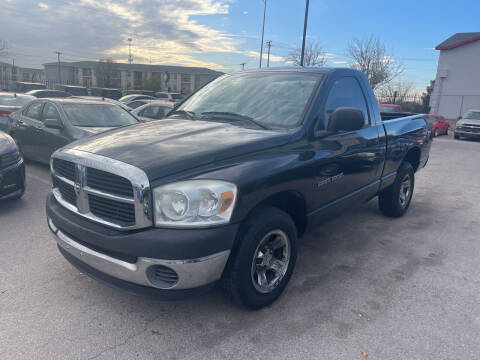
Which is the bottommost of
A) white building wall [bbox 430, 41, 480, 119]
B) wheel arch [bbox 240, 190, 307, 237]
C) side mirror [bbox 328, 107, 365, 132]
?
wheel arch [bbox 240, 190, 307, 237]

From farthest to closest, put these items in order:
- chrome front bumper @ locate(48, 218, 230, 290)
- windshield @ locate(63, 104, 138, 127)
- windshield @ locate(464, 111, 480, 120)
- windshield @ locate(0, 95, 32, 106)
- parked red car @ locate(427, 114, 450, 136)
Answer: parked red car @ locate(427, 114, 450, 136)
windshield @ locate(464, 111, 480, 120)
windshield @ locate(0, 95, 32, 106)
windshield @ locate(63, 104, 138, 127)
chrome front bumper @ locate(48, 218, 230, 290)

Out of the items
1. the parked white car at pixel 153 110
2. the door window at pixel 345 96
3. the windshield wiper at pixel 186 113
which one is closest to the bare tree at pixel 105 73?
the parked white car at pixel 153 110

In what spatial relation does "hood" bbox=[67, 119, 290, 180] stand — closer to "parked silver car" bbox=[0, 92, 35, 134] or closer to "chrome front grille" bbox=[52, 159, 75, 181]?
"chrome front grille" bbox=[52, 159, 75, 181]

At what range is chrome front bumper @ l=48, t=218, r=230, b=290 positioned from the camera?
2.27 m

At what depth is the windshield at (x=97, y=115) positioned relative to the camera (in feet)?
23.4

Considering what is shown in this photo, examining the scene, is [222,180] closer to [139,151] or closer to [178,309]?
[139,151]

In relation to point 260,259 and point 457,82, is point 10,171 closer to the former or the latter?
point 260,259

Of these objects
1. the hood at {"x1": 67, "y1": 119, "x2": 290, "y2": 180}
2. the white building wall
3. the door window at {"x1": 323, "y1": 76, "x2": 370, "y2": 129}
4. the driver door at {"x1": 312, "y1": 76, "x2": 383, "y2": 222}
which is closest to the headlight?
the hood at {"x1": 67, "y1": 119, "x2": 290, "y2": 180}

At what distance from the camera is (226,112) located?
11.5 ft

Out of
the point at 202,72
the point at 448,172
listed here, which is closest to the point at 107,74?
the point at 202,72

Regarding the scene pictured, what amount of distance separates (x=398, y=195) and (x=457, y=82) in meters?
34.7

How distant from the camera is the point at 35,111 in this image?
791cm

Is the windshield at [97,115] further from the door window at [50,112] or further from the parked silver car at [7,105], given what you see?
the parked silver car at [7,105]

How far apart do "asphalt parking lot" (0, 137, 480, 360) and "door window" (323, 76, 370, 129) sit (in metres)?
1.54
